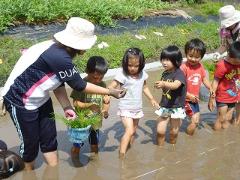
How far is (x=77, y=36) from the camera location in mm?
4363

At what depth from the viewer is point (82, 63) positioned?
814 cm

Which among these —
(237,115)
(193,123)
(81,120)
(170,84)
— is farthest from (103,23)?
(81,120)

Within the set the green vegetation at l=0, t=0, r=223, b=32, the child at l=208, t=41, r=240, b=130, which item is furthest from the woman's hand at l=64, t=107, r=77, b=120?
the green vegetation at l=0, t=0, r=223, b=32

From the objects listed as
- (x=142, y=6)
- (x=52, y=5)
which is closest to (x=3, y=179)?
(x=52, y=5)

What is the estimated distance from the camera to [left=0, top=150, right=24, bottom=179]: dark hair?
15.2 ft

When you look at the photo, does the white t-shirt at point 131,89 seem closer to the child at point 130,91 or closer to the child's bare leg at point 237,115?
the child at point 130,91

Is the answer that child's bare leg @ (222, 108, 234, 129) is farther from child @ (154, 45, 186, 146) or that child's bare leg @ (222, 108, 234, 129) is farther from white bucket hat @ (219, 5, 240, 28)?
white bucket hat @ (219, 5, 240, 28)

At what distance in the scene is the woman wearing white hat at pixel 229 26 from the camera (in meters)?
6.18

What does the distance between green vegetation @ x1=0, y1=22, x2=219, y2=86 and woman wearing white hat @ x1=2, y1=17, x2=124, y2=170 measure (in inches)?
104

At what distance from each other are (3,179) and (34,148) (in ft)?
1.45

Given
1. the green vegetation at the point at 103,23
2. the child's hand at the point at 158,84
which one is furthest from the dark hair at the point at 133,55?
the green vegetation at the point at 103,23

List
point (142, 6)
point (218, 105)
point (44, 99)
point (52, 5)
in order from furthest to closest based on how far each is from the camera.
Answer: point (142, 6) → point (52, 5) → point (218, 105) → point (44, 99)

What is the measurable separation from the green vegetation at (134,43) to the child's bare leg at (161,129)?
2686mm

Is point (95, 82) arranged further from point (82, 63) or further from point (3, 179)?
point (82, 63)
